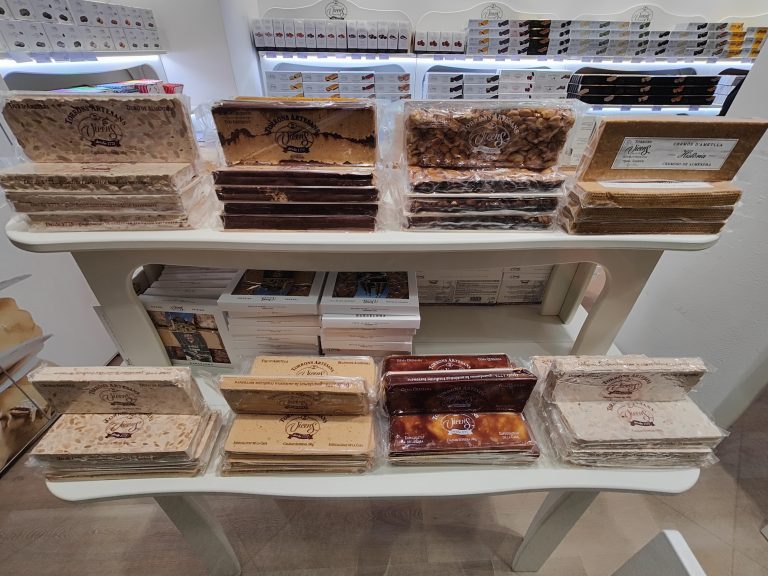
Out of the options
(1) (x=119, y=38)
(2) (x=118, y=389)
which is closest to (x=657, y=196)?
(2) (x=118, y=389)

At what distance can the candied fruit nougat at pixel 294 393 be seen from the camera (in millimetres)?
708

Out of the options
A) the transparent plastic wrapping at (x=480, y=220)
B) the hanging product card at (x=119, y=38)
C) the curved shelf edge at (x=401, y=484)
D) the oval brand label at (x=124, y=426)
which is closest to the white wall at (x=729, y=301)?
the curved shelf edge at (x=401, y=484)

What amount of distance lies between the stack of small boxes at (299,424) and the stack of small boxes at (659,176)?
0.54m

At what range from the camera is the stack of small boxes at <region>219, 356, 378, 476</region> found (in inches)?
28.0

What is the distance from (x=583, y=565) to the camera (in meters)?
1.29

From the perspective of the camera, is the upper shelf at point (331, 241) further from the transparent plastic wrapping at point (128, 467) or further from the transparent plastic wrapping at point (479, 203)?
the transparent plastic wrapping at point (128, 467)

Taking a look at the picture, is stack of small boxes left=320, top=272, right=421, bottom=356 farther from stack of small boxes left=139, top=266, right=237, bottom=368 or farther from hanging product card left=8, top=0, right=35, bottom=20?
hanging product card left=8, top=0, right=35, bottom=20

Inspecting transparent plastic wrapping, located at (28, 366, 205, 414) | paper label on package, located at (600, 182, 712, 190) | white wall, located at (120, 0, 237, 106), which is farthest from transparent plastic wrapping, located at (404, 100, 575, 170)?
white wall, located at (120, 0, 237, 106)

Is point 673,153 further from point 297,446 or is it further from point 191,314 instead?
point 191,314

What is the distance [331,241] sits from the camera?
644 mm

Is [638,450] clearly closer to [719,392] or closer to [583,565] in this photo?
[583,565]

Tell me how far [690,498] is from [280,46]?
3628 mm

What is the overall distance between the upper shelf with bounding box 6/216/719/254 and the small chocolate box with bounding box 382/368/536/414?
25 centimetres

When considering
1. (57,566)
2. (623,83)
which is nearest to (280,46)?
(623,83)
